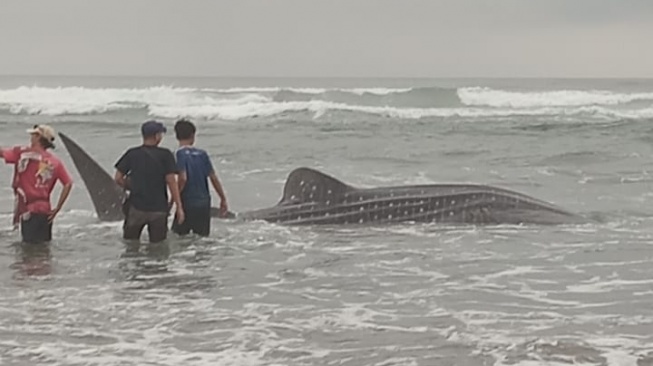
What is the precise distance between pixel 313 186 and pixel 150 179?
2.76 meters

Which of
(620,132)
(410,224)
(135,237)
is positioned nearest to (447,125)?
(620,132)

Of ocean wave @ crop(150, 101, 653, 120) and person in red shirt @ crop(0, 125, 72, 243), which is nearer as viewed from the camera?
person in red shirt @ crop(0, 125, 72, 243)

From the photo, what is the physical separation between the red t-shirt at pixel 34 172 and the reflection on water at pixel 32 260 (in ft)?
1.61

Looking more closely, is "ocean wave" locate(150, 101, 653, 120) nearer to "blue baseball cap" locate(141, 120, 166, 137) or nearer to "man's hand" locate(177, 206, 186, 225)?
"man's hand" locate(177, 206, 186, 225)

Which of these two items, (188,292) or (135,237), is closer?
(188,292)

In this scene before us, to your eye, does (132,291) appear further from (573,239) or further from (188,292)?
(573,239)

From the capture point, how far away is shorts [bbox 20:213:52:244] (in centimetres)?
1005

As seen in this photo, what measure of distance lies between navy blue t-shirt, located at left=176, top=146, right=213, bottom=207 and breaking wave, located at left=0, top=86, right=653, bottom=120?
108ft

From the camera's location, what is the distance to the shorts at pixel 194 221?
10.5 m

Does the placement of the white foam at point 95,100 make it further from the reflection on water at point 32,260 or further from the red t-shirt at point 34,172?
the red t-shirt at point 34,172

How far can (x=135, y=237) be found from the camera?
1034cm

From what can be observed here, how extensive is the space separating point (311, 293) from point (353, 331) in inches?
57.0

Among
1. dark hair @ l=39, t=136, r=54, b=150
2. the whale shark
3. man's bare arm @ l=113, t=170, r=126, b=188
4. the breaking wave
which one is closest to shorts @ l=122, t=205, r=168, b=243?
man's bare arm @ l=113, t=170, r=126, b=188

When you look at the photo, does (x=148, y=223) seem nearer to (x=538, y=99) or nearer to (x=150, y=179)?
(x=150, y=179)
